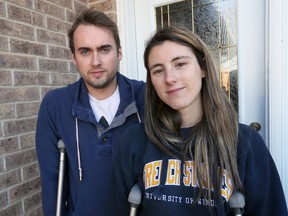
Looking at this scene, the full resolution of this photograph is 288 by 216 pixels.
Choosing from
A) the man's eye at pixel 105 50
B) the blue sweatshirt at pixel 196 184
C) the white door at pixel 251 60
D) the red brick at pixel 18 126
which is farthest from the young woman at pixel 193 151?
the red brick at pixel 18 126

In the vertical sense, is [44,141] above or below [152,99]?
below

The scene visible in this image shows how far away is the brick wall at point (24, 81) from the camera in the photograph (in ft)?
5.31

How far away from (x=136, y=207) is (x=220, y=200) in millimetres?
351

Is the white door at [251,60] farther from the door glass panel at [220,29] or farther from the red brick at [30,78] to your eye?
the red brick at [30,78]

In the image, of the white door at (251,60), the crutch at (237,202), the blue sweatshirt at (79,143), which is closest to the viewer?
the crutch at (237,202)

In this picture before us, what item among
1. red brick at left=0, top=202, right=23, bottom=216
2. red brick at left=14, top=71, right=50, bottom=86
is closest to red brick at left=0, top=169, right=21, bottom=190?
red brick at left=0, top=202, right=23, bottom=216

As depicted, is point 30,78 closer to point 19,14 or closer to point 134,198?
point 19,14

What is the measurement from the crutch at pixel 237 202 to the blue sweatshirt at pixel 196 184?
2cm

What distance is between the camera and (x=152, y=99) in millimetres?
1204

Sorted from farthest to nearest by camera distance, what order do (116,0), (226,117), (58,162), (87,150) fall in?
1. (116,0)
2. (58,162)
3. (87,150)
4. (226,117)

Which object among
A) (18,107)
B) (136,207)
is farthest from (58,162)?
(136,207)

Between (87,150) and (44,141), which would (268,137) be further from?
(44,141)

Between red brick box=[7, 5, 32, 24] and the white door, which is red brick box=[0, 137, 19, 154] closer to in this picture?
red brick box=[7, 5, 32, 24]

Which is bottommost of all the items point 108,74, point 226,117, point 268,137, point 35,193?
point 35,193
